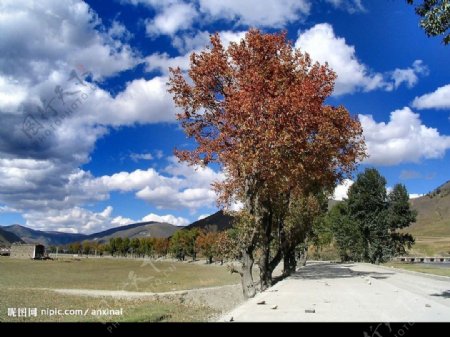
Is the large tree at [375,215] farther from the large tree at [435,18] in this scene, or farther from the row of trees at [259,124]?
the large tree at [435,18]

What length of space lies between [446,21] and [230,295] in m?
29.3

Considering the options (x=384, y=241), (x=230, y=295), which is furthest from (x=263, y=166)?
(x=384, y=241)

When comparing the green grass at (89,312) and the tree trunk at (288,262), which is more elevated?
the tree trunk at (288,262)

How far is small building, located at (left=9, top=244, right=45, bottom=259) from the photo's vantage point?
6932 inches

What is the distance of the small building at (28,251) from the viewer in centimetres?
17607

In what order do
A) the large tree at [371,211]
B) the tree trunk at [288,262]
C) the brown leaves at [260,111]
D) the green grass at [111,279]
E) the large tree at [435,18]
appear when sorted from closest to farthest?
the large tree at [435,18]
the brown leaves at [260,111]
the tree trunk at [288,262]
the green grass at [111,279]
the large tree at [371,211]

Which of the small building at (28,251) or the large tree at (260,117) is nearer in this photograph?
the large tree at (260,117)

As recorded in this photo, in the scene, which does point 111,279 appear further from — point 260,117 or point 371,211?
point 260,117

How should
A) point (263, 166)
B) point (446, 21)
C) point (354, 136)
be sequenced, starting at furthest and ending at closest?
point (354, 136) < point (263, 166) < point (446, 21)

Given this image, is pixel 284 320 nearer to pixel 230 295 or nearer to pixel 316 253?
pixel 230 295

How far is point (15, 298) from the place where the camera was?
29.4 metres

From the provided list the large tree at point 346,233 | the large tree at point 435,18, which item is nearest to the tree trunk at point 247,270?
the large tree at point 435,18

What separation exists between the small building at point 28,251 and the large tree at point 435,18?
183217 mm

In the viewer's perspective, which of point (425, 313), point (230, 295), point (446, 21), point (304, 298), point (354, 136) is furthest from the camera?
point (230, 295)
